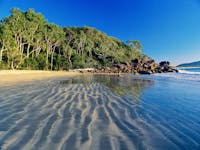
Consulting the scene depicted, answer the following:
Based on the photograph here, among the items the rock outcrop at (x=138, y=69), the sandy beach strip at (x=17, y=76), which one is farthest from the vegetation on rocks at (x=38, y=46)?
the rock outcrop at (x=138, y=69)

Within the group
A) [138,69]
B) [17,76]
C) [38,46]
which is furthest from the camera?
[138,69]

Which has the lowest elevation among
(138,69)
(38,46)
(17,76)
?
(17,76)

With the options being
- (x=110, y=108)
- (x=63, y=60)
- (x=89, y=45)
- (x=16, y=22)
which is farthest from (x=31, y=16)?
(x=110, y=108)

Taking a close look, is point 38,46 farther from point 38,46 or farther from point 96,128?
point 96,128

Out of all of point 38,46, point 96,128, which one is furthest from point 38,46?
point 96,128

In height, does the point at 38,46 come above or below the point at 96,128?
above

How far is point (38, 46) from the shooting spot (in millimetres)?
51219

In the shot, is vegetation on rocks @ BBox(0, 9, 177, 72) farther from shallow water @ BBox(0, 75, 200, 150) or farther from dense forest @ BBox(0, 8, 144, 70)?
shallow water @ BBox(0, 75, 200, 150)

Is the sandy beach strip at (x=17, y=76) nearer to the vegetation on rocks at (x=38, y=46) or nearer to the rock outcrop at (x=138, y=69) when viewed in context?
the vegetation on rocks at (x=38, y=46)

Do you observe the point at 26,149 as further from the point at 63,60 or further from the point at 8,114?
the point at 63,60

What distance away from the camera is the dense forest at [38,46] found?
38.0m

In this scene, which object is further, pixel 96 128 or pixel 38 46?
pixel 38 46

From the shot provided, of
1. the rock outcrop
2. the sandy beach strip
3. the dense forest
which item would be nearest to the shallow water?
the sandy beach strip

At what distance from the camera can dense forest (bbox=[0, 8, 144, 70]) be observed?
125ft
